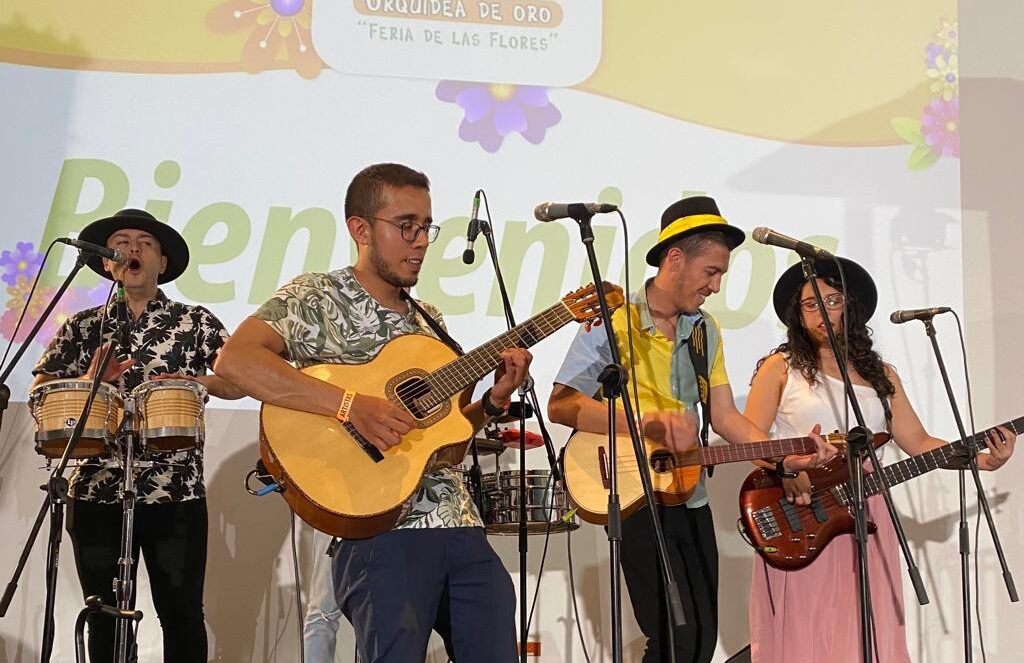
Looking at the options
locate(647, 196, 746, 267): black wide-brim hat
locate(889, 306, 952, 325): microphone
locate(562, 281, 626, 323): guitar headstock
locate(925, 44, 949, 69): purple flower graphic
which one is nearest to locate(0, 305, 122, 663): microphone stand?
locate(562, 281, 626, 323): guitar headstock

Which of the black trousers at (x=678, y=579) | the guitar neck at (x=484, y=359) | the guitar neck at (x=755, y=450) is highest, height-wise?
the guitar neck at (x=484, y=359)

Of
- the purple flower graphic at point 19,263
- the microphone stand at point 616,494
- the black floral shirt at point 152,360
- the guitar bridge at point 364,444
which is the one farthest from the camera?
the purple flower graphic at point 19,263

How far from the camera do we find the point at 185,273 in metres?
5.52

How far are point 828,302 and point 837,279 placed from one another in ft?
0.48

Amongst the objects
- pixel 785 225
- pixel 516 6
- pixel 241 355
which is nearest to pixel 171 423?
pixel 241 355

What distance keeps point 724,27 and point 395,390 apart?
3614 mm

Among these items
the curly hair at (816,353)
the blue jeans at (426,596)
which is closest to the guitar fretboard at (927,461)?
the curly hair at (816,353)

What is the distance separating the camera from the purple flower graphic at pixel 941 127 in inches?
247

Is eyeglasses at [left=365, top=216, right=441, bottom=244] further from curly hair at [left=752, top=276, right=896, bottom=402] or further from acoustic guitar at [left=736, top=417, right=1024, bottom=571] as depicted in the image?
curly hair at [left=752, top=276, right=896, bottom=402]

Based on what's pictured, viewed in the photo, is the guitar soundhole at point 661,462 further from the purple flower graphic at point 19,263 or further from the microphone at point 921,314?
the purple flower graphic at point 19,263

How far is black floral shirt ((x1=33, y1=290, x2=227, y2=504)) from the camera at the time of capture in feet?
14.5

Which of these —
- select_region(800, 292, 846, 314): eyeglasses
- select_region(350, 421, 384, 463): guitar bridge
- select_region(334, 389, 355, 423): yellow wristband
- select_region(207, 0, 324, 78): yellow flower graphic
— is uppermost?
select_region(207, 0, 324, 78): yellow flower graphic

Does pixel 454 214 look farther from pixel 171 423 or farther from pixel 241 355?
pixel 241 355

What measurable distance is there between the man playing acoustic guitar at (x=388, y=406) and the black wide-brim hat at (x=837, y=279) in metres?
1.92
